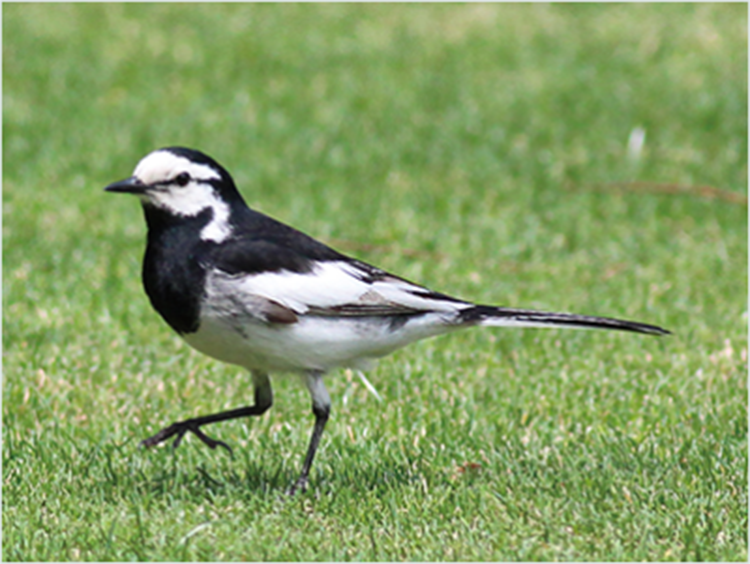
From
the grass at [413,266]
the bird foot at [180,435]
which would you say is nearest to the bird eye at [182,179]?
the bird foot at [180,435]

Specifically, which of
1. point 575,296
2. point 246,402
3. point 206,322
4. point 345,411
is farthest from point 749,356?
point 206,322

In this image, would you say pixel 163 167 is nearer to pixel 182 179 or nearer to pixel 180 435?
pixel 182 179

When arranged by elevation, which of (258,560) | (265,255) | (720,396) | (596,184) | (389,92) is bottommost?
(258,560)

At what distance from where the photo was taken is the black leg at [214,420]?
512 cm

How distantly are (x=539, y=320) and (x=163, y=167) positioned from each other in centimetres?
165

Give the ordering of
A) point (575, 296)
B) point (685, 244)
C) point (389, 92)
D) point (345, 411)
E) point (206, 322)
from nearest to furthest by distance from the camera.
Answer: point (206, 322)
point (345, 411)
point (575, 296)
point (685, 244)
point (389, 92)

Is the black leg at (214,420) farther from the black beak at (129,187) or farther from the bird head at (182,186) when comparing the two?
the black beak at (129,187)

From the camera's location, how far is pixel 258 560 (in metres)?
4.17

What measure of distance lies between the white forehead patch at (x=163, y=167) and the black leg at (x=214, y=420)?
0.94 meters

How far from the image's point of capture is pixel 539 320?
4.93 m

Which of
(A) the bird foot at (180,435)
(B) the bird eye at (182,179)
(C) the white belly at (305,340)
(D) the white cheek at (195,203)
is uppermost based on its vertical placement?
(B) the bird eye at (182,179)

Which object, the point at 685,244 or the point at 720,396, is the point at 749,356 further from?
the point at 685,244

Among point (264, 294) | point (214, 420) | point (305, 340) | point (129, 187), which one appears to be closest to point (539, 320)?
point (305, 340)

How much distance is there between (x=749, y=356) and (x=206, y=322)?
3419 mm
